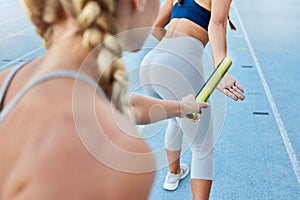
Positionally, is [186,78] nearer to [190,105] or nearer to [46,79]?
[190,105]

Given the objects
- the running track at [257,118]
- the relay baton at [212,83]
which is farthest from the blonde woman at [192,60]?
Answer: the running track at [257,118]

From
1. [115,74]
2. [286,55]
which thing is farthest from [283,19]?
[115,74]

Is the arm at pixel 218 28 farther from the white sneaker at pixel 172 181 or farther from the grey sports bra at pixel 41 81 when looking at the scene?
the grey sports bra at pixel 41 81

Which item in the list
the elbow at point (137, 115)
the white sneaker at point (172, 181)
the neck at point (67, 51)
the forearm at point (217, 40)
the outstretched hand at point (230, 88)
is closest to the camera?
the neck at point (67, 51)

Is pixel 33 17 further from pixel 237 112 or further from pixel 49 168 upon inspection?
pixel 237 112

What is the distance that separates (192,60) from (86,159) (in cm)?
129

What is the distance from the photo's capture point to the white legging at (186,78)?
1.65 m

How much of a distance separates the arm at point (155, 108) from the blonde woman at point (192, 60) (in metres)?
0.32

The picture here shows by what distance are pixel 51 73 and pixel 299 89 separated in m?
3.69

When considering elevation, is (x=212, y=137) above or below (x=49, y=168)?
below

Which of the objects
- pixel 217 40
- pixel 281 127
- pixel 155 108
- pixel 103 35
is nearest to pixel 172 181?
pixel 217 40

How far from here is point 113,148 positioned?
511 mm

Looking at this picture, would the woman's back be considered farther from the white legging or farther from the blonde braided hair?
the white legging

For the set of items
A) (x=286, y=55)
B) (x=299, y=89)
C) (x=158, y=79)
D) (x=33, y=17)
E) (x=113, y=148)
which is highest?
(x=33, y=17)
